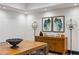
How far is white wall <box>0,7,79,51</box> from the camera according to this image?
4.59 metres

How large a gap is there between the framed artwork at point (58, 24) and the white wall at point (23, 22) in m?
0.15

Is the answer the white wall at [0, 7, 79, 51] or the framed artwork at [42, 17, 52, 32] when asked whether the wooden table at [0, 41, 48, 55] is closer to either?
the white wall at [0, 7, 79, 51]

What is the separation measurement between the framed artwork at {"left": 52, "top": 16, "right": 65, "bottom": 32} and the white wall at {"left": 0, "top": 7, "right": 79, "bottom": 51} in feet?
0.50

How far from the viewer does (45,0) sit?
1.00 m

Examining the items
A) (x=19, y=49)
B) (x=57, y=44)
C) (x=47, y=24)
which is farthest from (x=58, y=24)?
(x=19, y=49)

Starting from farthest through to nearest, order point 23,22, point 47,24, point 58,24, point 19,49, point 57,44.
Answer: point 23,22 → point 47,24 → point 58,24 → point 57,44 → point 19,49

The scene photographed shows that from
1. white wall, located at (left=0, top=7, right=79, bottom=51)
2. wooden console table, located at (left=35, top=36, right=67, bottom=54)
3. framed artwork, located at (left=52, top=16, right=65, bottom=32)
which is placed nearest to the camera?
wooden console table, located at (left=35, top=36, right=67, bottom=54)

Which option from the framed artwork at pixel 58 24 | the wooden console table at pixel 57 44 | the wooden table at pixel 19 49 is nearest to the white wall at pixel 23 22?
the framed artwork at pixel 58 24

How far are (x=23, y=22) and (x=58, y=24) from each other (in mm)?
2144

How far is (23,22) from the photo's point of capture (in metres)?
6.26

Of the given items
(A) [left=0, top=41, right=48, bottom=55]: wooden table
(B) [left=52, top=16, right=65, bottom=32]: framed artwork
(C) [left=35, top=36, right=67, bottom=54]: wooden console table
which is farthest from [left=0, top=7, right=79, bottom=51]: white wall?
(A) [left=0, top=41, right=48, bottom=55]: wooden table

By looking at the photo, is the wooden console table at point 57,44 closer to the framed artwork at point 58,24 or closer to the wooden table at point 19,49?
the framed artwork at point 58,24

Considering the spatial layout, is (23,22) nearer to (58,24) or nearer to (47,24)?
(47,24)

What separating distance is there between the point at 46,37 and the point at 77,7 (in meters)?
1.74
